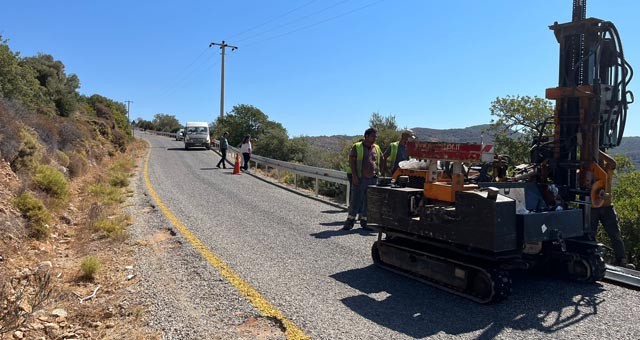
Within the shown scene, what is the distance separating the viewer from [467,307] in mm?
4938

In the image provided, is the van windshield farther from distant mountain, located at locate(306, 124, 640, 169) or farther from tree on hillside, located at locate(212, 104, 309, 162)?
distant mountain, located at locate(306, 124, 640, 169)

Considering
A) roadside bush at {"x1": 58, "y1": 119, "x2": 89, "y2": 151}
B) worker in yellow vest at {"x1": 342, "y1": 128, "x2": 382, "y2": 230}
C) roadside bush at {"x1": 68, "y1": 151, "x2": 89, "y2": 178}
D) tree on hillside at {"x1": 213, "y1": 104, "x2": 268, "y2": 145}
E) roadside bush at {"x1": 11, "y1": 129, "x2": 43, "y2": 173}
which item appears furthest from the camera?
tree on hillside at {"x1": 213, "y1": 104, "x2": 268, "y2": 145}

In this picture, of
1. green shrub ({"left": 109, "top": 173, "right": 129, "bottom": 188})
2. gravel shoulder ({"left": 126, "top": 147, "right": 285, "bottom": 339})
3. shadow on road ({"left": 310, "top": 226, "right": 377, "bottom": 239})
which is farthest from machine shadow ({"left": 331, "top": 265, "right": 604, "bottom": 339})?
green shrub ({"left": 109, "top": 173, "right": 129, "bottom": 188})

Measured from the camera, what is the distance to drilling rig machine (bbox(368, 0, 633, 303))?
5.05 metres

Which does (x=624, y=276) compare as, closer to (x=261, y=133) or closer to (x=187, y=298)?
(x=187, y=298)

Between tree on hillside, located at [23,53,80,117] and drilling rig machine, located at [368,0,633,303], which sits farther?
tree on hillside, located at [23,53,80,117]

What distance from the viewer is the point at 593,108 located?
5977mm

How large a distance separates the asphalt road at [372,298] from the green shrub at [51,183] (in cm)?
366

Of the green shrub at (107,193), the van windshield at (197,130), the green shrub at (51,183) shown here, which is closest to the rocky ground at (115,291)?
the green shrub at (51,183)

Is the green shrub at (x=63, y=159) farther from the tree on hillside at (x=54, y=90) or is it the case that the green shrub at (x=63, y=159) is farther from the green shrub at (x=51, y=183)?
the tree on hillside at (x=54, y=90)

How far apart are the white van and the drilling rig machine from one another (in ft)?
108

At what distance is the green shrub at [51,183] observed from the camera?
1051 cm

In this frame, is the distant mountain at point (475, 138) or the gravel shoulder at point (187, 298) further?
the distant mountain at point (475, 138)

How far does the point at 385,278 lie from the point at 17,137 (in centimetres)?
937
